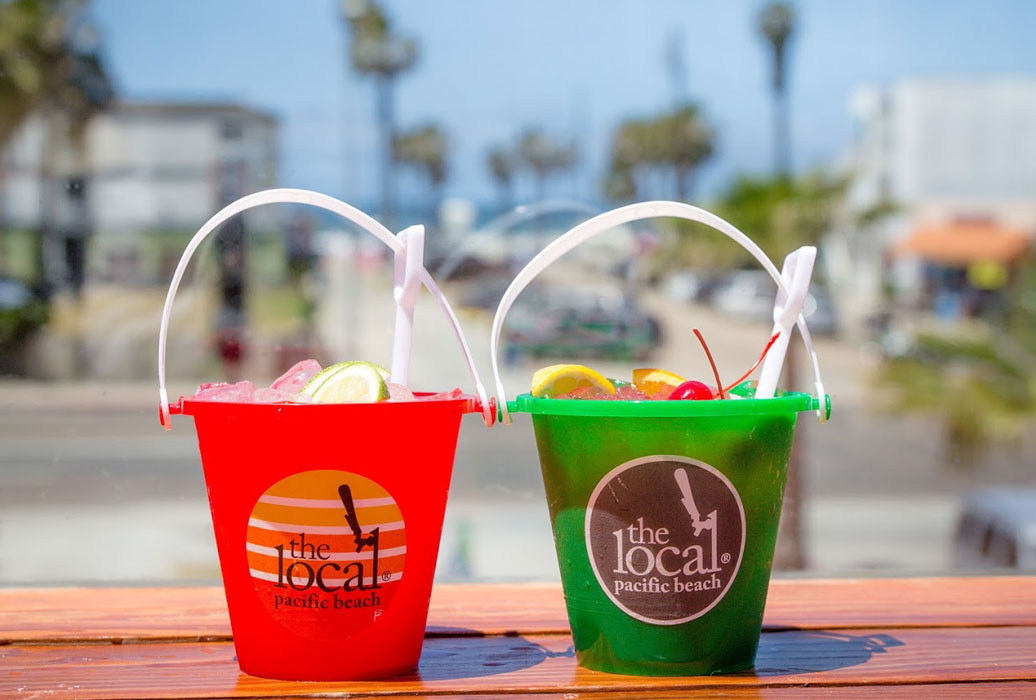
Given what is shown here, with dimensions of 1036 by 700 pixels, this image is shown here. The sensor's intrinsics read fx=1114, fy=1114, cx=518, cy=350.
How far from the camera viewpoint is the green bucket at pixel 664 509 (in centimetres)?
100

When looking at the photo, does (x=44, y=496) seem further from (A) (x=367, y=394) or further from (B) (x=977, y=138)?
(B) (x=977, y=138)

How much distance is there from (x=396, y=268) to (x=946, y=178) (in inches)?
1366

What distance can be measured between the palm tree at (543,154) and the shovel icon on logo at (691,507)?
6099mm

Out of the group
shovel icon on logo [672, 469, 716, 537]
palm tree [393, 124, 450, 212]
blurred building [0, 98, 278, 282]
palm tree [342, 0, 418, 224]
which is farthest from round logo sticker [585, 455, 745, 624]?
palm tree [393, 124, 450, 212]

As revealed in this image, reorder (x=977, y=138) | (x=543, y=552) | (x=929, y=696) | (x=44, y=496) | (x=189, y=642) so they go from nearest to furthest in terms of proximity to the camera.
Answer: (x=929, y=696)
(x=189, y=642)
(x=44, y=496)
(x=543, y=552)
(x=977, y=138)

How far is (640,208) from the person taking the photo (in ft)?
3.35

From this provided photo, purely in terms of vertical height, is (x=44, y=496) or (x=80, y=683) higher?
(x=80, y=683)

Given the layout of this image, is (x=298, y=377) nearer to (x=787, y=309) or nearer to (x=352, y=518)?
(x=352, y=518)

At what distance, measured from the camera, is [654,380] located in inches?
44.3

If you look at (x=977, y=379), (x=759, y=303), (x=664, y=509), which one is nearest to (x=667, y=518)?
(x=664, y=509)

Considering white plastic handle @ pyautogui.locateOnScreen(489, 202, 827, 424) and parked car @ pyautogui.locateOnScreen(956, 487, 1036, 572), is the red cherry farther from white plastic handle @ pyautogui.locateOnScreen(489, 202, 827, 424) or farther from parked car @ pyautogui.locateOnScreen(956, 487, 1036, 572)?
parked car @ pyautogui.locateOnScreen(956, 487, 1036, 572)

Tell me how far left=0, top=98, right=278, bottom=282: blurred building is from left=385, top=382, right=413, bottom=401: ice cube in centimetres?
164

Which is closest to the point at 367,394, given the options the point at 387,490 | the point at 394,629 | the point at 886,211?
the point at 387,490

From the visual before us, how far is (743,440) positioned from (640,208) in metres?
0.23
